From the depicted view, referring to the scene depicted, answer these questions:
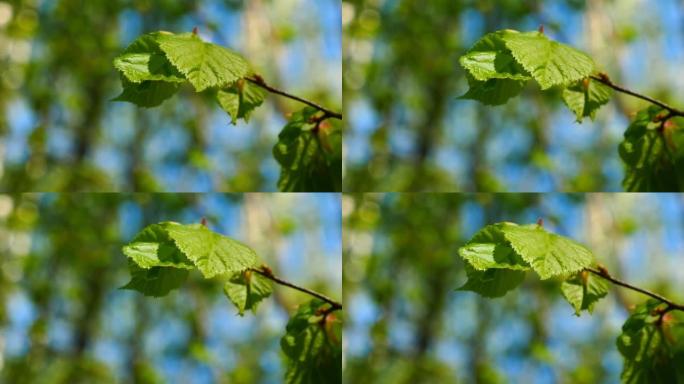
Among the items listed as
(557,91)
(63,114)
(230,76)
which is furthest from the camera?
(63,114)

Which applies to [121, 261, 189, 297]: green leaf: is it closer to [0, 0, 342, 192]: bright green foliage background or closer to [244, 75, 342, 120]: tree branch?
[244, 75, 342, 120]: tree branch

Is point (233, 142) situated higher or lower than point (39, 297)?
higher

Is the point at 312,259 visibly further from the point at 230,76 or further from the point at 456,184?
the point at 230,76

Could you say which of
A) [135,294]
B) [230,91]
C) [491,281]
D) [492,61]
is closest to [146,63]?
[230,91]

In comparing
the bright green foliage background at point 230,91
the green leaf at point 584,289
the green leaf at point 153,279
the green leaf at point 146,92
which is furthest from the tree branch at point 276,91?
the green leaf at point 584,289

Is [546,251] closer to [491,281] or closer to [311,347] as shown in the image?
[491,281]

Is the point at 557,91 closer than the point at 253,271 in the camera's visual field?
No

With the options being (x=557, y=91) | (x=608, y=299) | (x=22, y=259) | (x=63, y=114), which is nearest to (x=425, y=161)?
(x=557, y=91)

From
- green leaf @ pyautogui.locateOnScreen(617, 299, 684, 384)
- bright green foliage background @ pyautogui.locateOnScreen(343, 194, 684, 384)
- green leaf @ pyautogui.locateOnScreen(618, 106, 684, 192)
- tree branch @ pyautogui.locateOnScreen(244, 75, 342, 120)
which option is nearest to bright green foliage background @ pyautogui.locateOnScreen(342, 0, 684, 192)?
bright green foliage background @ pyautogui.locateOnScreen(343, 194, 684, 384)
